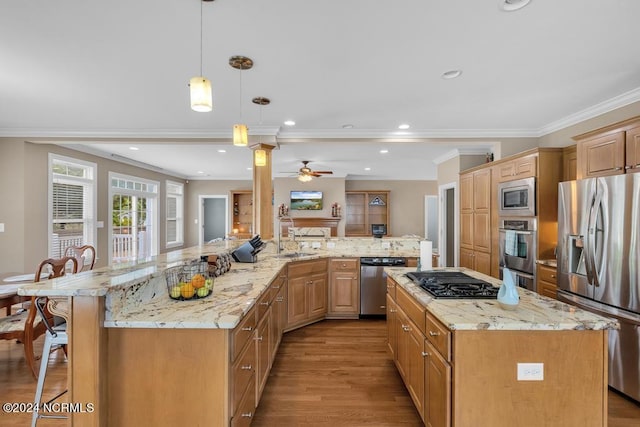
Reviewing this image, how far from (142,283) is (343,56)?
6.93 feet

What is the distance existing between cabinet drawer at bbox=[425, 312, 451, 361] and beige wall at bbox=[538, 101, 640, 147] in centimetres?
324

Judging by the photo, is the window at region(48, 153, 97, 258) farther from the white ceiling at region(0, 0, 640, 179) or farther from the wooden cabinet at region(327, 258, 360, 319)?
the wooden cabinet at region(327, 258, 360, 319)

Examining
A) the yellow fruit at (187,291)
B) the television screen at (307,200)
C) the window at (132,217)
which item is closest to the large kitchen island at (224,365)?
the yellow fruit at (187,291)

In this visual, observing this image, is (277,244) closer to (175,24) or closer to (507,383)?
(175,24)

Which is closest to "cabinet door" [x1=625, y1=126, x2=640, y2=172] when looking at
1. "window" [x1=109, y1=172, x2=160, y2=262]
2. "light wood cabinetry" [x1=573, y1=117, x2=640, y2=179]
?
"light wood cabinetry" [x1=573, y1=117, x2=640, y2=179]

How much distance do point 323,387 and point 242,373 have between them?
1020mm

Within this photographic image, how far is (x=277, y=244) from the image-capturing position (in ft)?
14.0

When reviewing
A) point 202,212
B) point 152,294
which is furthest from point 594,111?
point 202,212

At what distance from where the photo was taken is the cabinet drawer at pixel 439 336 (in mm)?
1481

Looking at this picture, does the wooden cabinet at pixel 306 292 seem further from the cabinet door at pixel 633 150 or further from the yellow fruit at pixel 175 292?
the cabinet door at pixel 633 150

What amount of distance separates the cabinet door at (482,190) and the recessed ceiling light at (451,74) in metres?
2.06

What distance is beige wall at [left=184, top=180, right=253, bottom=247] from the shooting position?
9391 millimetres

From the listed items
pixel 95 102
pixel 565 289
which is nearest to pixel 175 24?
pixel 95 102

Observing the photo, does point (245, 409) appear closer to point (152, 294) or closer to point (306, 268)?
point (152, 294)
